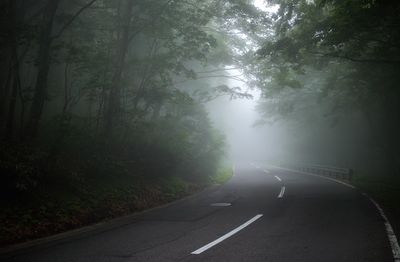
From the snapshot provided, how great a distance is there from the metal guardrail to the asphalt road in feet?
43.7

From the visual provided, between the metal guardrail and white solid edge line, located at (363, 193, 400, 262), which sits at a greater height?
the metal guardrail

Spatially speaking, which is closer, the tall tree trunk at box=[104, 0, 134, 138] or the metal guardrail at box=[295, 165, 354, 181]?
the tall tree trunk at box=[104, 0, 134, 138]

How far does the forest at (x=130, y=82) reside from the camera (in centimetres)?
1086

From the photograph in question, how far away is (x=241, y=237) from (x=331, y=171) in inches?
922

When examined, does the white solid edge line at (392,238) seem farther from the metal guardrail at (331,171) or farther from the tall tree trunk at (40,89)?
the metal guardrail at (331,171)

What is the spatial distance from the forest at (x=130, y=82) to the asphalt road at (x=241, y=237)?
1.57 m

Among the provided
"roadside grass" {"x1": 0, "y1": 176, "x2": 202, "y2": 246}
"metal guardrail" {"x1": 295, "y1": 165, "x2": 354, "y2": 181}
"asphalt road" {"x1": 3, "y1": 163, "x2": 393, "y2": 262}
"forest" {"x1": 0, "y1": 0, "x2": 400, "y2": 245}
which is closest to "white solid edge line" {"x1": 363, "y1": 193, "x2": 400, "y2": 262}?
"asphalt road" {"x1": 3, "y1": 163, "x2": 393, "y2": 262}

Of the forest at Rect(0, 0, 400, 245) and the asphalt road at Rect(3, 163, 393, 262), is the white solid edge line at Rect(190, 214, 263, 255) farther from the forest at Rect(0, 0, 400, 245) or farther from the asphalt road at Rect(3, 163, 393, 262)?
the forest at Rect(0, 0, 400, 245)

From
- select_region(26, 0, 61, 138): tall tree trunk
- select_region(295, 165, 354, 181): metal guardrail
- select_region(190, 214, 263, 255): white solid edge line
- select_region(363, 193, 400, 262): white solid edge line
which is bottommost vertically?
select_region(190, 214, 263, 255): white solid edge line

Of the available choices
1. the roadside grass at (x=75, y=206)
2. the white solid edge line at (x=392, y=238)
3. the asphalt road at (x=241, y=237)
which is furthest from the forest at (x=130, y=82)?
the white solid edge line at (x=392, y=238)

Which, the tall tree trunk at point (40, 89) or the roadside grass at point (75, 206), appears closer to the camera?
the roadside grass at point (75, 206)

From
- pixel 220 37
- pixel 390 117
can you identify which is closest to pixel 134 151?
pixel 220 37

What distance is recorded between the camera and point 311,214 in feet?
39.2

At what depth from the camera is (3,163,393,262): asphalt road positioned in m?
7.14
